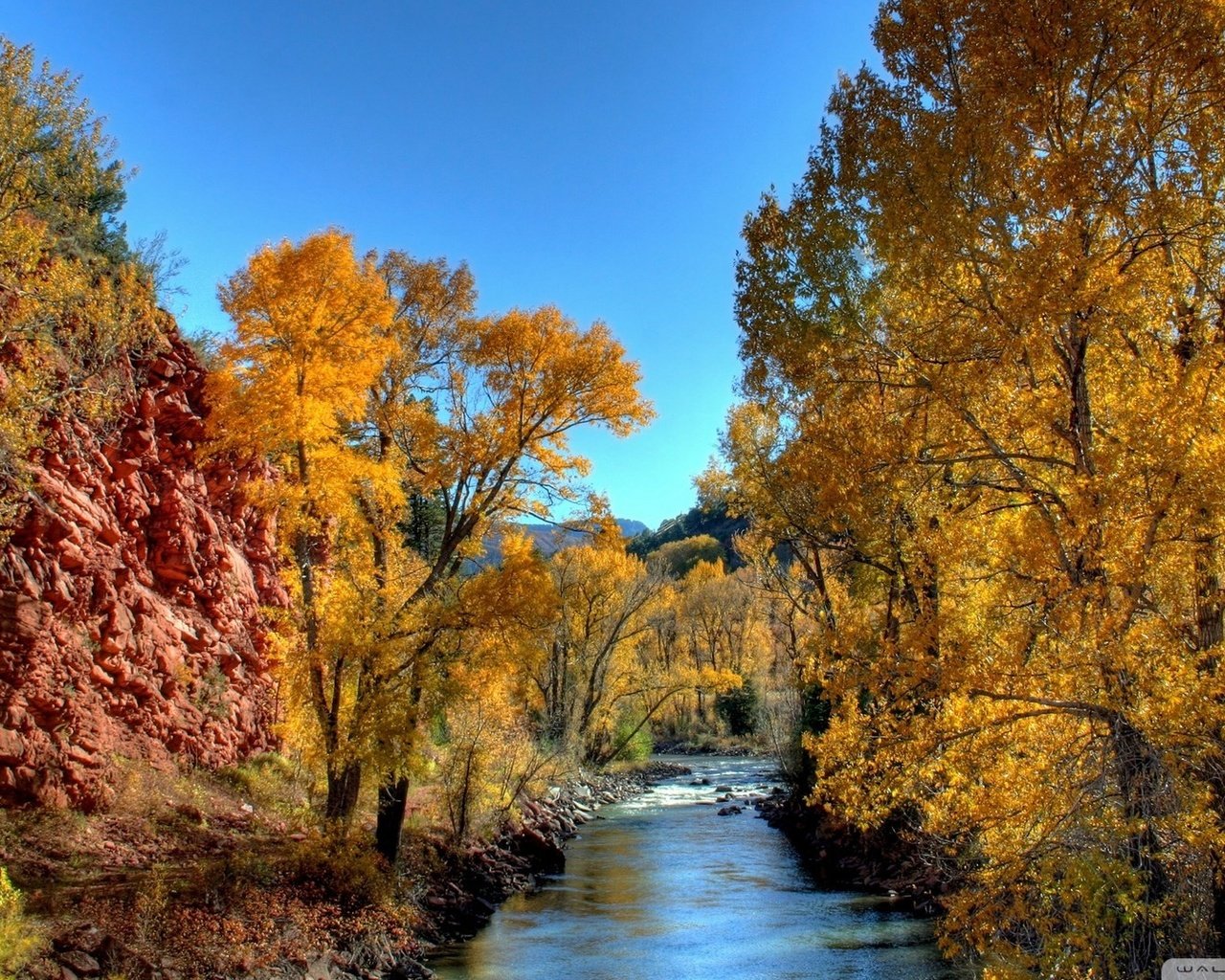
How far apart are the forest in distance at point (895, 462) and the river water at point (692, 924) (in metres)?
1.51

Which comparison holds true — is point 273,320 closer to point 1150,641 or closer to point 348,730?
point 348,730

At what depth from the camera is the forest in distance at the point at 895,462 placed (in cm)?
577

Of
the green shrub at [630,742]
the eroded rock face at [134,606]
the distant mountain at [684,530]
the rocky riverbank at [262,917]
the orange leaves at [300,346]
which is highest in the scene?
the distant mountain at [684,530]

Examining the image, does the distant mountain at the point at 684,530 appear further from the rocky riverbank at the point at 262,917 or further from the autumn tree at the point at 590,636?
the rocky riverbank at the point at 262,917

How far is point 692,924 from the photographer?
1362 cm

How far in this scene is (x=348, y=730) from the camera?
11.6 meters

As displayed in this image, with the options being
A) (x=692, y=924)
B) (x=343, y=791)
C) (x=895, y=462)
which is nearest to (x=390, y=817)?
(x=343, y=791)

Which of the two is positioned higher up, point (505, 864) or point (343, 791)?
point (343, 791)

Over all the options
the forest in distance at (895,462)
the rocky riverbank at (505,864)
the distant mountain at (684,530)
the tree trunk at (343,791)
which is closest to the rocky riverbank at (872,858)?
the forest in distance at (895,462)

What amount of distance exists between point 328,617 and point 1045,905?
966 cm

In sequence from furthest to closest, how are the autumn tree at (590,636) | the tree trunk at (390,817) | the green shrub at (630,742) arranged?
the green shrub at (630,742) < the autumn tree at (590,636) < the tree trunk at (390,817)

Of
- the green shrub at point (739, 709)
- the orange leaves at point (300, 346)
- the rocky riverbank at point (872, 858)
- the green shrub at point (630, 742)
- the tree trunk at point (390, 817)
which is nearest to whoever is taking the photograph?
the orange leaves at point (300, 346)

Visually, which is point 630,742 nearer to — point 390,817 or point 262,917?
point 390,817

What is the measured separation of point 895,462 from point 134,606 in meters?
13.0
